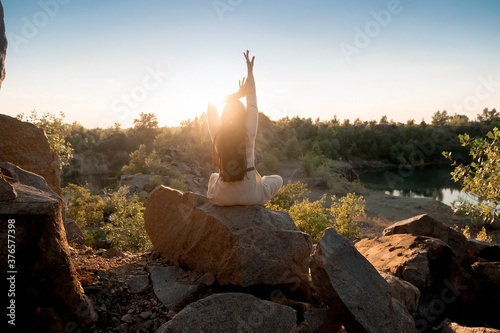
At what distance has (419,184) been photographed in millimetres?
33688

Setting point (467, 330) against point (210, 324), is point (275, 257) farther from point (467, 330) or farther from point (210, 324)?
point (467, 330)

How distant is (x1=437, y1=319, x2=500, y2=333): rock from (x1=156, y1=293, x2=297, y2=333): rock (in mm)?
2379

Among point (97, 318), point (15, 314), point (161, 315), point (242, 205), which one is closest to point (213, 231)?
point (242, 205)

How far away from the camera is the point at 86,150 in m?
41.2

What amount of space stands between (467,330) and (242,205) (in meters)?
3.23

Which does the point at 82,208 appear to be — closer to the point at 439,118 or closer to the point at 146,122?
the point at 146,122

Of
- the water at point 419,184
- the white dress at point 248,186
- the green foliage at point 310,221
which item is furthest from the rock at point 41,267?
the water at point 419,184

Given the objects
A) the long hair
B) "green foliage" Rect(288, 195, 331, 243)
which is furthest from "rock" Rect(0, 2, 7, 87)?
"green foliage" Rect(288, 195, 331, 243)

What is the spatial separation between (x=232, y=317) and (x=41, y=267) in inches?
70.9

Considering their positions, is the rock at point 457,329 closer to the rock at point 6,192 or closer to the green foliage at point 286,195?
the rock at point 6,192

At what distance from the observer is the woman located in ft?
14.2

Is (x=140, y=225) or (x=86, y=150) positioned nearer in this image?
(x=140, y=225)

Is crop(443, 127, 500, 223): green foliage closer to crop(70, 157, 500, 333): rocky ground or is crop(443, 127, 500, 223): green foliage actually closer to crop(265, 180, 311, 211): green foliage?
crop(70, 157, 500, 333): rocky ground

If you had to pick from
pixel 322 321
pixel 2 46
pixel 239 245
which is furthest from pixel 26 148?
pixel 322 321
